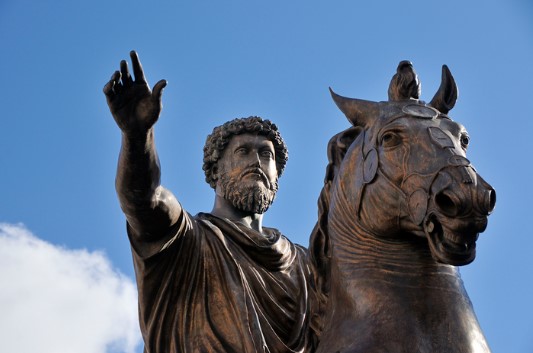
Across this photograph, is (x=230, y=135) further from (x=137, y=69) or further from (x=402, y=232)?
(x=402, y=232)

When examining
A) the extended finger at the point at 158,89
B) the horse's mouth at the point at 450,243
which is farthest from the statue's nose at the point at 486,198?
the extended finger at the point at 158,89

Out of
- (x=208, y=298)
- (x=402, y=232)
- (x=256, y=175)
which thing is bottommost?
(x=402, y=232)

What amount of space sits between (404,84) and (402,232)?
1.15 m

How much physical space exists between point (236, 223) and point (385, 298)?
2.94 m

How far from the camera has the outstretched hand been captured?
730 cm

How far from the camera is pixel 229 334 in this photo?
8.26m

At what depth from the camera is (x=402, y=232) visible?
6457 mm

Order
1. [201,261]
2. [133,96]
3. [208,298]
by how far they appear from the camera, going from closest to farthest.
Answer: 1. [133,96]
2. [208,298]
3. [201,261]

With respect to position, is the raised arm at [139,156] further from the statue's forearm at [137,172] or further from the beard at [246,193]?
the beard at [246,193]

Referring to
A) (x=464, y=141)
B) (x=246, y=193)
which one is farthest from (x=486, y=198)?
(x=246, y=193)

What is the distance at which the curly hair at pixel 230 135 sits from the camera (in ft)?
31.2

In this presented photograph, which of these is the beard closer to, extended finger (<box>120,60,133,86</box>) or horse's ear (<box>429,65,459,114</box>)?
extended finger (<box>120,60,133,86</box>)

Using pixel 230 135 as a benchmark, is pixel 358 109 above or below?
below

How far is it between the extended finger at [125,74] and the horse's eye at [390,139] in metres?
1.71
